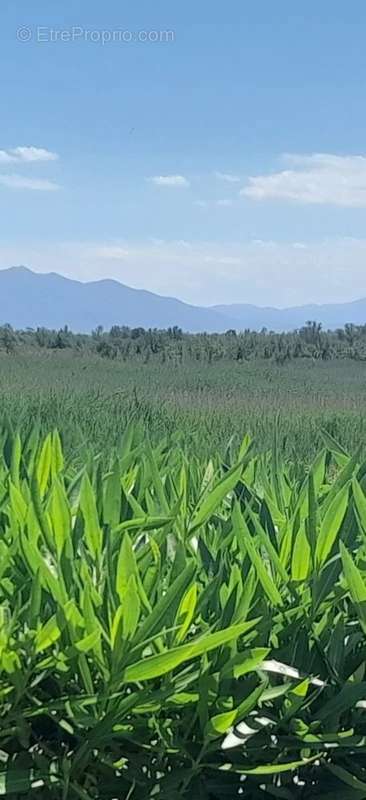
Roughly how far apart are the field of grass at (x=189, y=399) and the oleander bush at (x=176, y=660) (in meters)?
0.58

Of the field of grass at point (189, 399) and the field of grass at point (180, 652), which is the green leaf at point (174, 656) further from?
the field of grass at point (189, 399)

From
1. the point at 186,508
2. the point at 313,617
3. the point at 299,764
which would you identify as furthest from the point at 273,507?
the point at 299,764

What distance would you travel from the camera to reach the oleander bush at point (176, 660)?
0.90 metres

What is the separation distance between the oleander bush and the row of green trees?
6.69 m

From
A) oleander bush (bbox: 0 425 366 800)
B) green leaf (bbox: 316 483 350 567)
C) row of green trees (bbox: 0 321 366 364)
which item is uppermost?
row of green trees (bbox: 0 321 366 364)

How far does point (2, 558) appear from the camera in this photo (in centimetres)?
102

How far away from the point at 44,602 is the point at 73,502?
283mm

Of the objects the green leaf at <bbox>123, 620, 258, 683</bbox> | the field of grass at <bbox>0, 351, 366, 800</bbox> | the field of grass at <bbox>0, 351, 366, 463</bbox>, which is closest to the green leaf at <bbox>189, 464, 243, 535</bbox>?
the field of grass at <bbox>0, 351, 366, 800</bbox>

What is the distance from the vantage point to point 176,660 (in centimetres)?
87

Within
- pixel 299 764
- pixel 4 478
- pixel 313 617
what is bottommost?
pixel 299 764

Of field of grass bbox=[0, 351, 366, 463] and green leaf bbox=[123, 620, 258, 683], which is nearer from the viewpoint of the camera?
green leaf bbox=[123, 620, 258, 683]

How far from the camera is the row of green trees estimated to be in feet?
26.4

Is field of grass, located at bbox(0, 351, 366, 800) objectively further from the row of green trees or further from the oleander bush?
the row of green trees

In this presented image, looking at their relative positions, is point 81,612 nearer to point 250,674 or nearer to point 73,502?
point 250,674
